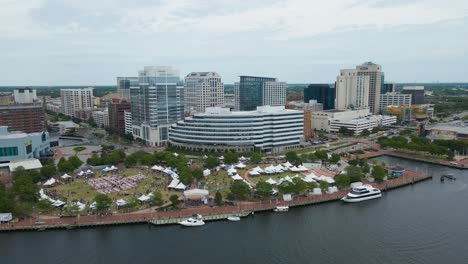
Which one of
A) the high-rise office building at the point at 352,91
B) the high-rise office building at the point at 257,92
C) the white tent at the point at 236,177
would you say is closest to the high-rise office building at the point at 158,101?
the high-rise office building at the point at 257,92

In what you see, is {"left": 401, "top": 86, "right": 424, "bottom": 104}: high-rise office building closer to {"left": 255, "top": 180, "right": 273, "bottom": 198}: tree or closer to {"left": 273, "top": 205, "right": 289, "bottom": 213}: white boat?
{"left": 255, "top": 180, "right": 273, "bottom": 198}: tree

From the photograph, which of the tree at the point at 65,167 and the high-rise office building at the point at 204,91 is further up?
the high-rise office building at the point at 204,91

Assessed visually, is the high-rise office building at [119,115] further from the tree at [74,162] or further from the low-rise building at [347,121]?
the low-rise building at [347,121]

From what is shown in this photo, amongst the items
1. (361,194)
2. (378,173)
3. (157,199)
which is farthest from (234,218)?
(378,173)

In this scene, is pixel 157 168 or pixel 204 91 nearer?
pixel 157 168

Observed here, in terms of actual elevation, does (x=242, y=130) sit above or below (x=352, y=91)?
below

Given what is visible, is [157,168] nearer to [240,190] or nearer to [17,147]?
[240,190]
